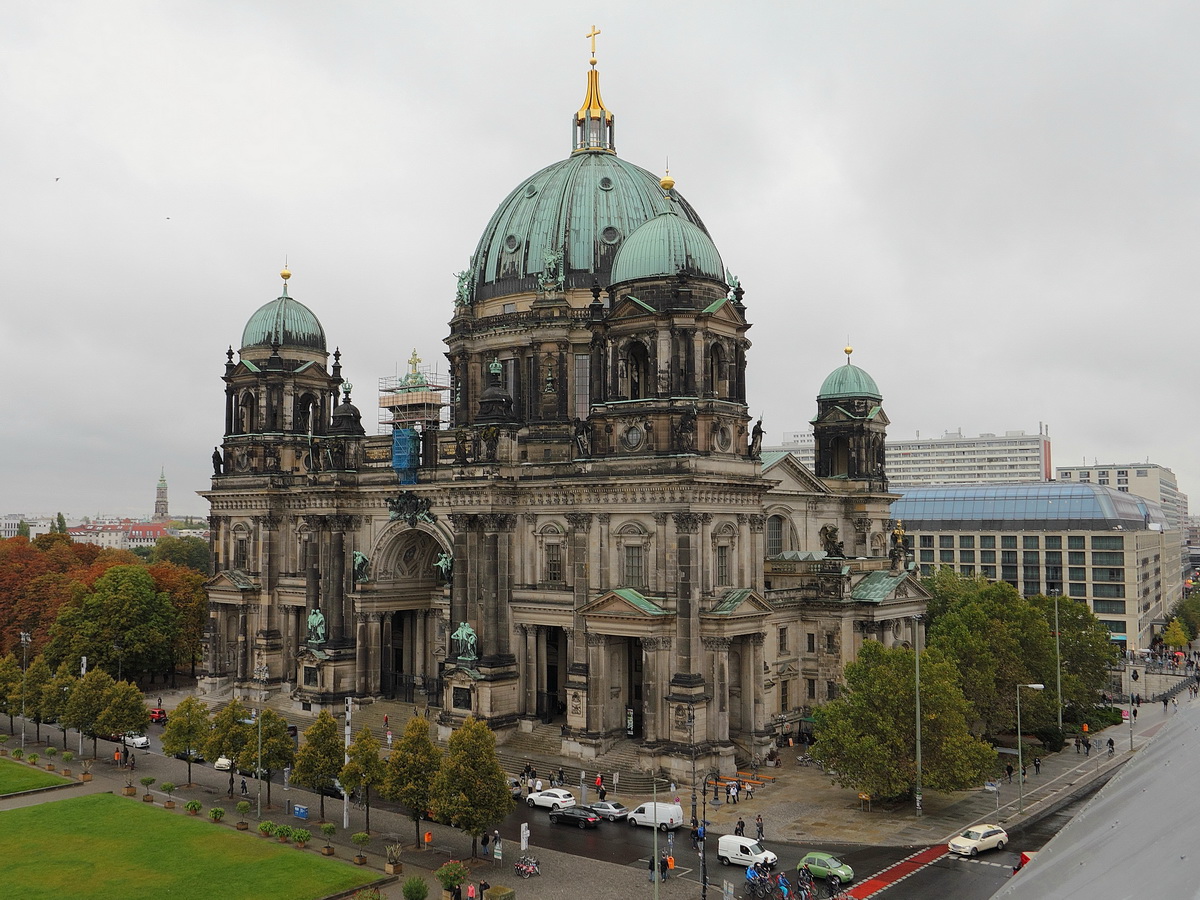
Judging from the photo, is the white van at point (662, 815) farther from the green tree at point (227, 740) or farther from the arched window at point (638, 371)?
the arched window at point (638, 371)

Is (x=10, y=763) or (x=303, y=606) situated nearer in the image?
(x=10, y=763)

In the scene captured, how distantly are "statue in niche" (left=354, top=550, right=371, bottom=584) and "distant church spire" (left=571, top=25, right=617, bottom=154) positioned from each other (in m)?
38.8

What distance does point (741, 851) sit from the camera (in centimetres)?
4831

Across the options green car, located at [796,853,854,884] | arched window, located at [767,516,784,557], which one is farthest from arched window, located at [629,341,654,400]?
green car, located at [796,853,854,884]

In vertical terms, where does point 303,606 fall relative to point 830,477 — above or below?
below

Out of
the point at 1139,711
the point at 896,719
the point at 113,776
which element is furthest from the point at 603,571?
the point at 1139,711

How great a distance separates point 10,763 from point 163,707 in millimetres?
19758

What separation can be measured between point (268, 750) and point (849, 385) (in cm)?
5958

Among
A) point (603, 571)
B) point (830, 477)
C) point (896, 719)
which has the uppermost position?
point (830, 477)

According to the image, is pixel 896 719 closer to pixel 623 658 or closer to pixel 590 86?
pixel 623 658

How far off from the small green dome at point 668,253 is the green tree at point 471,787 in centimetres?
3194

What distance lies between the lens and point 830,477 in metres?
95.0

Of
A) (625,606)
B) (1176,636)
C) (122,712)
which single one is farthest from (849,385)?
(1176,636)

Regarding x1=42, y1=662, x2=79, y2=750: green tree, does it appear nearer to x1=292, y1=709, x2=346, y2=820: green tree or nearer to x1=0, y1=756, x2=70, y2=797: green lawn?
x1=0, y1=756, x2=70, y2=797: green lawn
